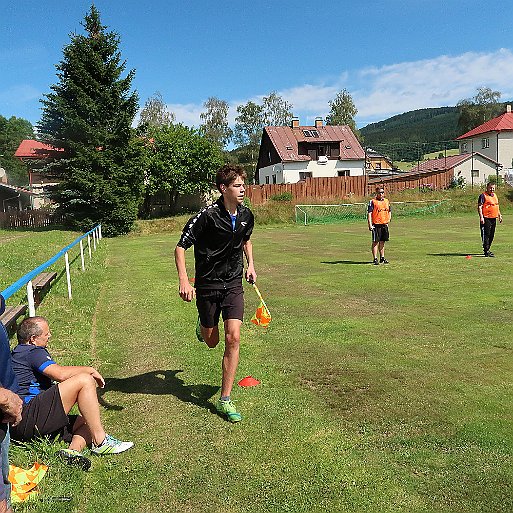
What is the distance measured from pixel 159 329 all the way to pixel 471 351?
4282mm

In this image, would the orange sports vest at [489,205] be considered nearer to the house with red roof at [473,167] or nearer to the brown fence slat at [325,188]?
the brown fence slat at [325,188]

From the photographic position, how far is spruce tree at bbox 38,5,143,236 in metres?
34.3

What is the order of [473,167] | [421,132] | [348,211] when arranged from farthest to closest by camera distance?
[421,132] → [473,167] → [348,211]

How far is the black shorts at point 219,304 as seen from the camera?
4.78m

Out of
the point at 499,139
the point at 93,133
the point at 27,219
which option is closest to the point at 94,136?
the point at 93,133

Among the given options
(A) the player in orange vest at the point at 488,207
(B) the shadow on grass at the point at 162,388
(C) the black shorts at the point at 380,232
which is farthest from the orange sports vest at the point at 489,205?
(B) the shadow on grass at the point at 162,388

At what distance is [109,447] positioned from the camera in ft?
13.0

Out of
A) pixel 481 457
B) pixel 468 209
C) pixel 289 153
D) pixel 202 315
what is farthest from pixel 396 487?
pixel 289 153

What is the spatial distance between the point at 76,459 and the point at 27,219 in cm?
4092

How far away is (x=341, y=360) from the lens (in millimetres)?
6035

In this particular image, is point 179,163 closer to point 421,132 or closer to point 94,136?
point 94,136

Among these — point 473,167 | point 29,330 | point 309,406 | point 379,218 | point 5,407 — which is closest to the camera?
point 5,407

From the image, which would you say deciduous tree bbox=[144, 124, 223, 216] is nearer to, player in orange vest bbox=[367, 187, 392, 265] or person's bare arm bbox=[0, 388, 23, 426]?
player in orange vest bbox=[367, 187, 392, 265]

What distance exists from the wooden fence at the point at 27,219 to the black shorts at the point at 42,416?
37.1 meters
